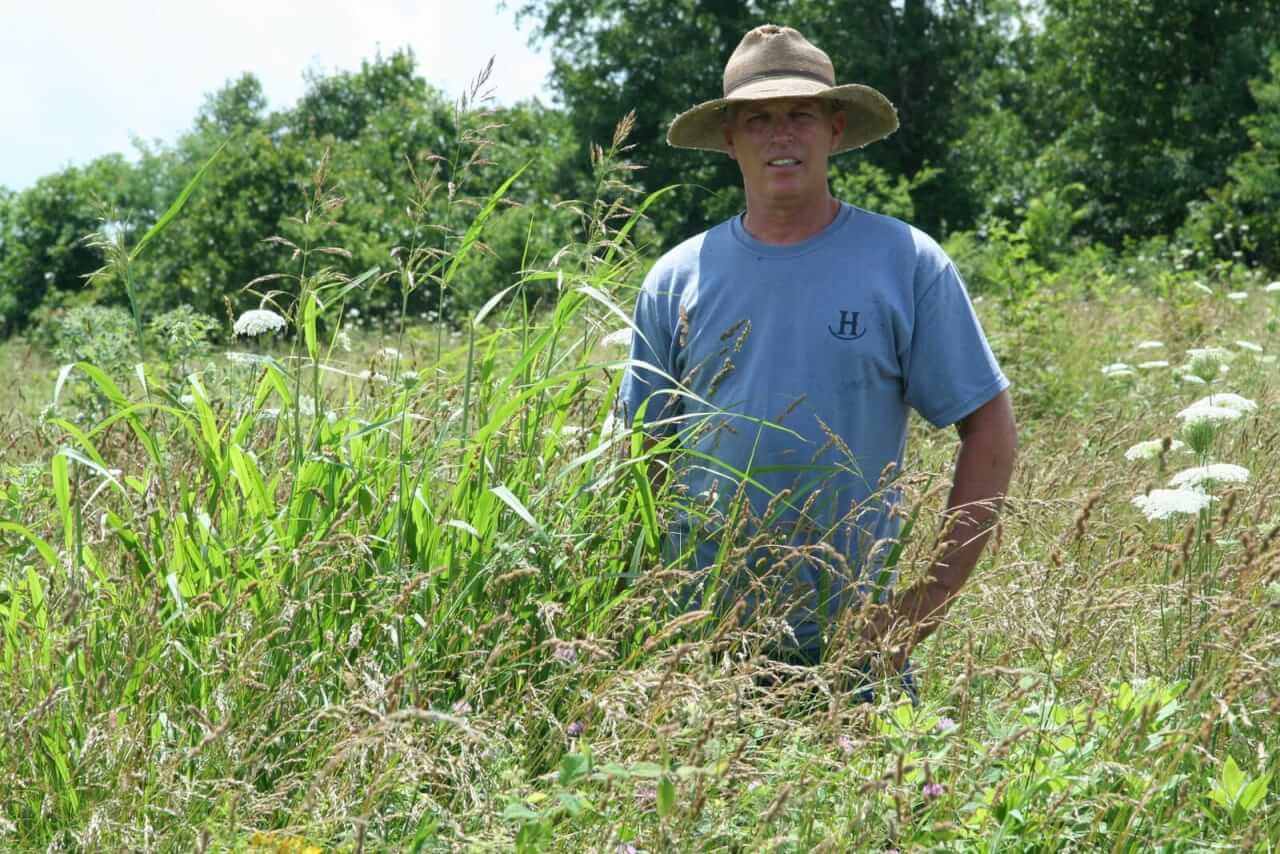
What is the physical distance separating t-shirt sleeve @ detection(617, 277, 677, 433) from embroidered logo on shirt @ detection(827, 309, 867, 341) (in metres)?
0.40

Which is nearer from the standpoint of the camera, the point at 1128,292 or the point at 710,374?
the point at 710,374

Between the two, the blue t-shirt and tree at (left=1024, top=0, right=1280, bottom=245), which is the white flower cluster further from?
tree at (left=1024, top=0, right=1280, bottom=245)

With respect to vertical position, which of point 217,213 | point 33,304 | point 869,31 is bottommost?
point 33,304

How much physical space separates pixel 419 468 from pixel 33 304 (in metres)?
34.2

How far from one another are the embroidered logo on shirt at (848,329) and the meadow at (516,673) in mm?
444

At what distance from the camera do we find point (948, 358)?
9.37ft

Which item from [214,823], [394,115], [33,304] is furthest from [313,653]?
[33,304]

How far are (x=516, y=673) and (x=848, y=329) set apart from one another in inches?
41.3

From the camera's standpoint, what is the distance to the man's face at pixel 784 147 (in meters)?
2.97

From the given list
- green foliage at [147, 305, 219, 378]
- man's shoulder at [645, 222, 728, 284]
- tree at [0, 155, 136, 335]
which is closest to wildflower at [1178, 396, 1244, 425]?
man's shoulder at [645, 222, 728, 284]

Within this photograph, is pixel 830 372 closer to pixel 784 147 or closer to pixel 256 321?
pixel 784 147

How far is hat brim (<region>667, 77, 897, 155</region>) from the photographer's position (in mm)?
2990

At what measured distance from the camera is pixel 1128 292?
1159cm

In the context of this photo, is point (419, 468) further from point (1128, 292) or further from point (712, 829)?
point (1128, 292)
